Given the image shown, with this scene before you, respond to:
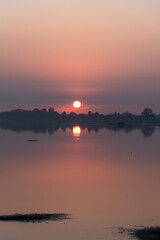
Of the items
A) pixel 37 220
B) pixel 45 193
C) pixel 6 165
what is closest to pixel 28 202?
pixel 45 193

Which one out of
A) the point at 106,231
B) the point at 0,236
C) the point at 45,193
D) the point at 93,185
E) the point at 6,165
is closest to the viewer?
the point at 0,236

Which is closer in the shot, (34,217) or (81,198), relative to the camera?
(34,217)

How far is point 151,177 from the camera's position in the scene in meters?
79.4

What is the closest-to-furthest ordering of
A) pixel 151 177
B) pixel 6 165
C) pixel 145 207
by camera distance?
pixel 145 207, pixel 151 177, pixel 6 165

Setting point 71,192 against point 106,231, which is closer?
point 106,231

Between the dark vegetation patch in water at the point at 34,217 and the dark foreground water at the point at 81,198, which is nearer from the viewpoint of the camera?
the dark foreground water at the point at 81,198

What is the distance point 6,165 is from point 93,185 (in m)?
32.3

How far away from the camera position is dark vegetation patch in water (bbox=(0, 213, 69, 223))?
44384mm

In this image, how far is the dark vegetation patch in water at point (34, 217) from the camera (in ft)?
146

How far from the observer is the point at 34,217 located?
151 ft

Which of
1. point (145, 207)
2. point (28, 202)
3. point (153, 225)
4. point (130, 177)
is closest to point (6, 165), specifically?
point (130, 177)

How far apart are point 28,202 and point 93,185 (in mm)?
15979

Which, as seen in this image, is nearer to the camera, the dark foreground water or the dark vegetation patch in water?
the dark foreground water

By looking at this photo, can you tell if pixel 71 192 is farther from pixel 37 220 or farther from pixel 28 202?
pixel 37 220
